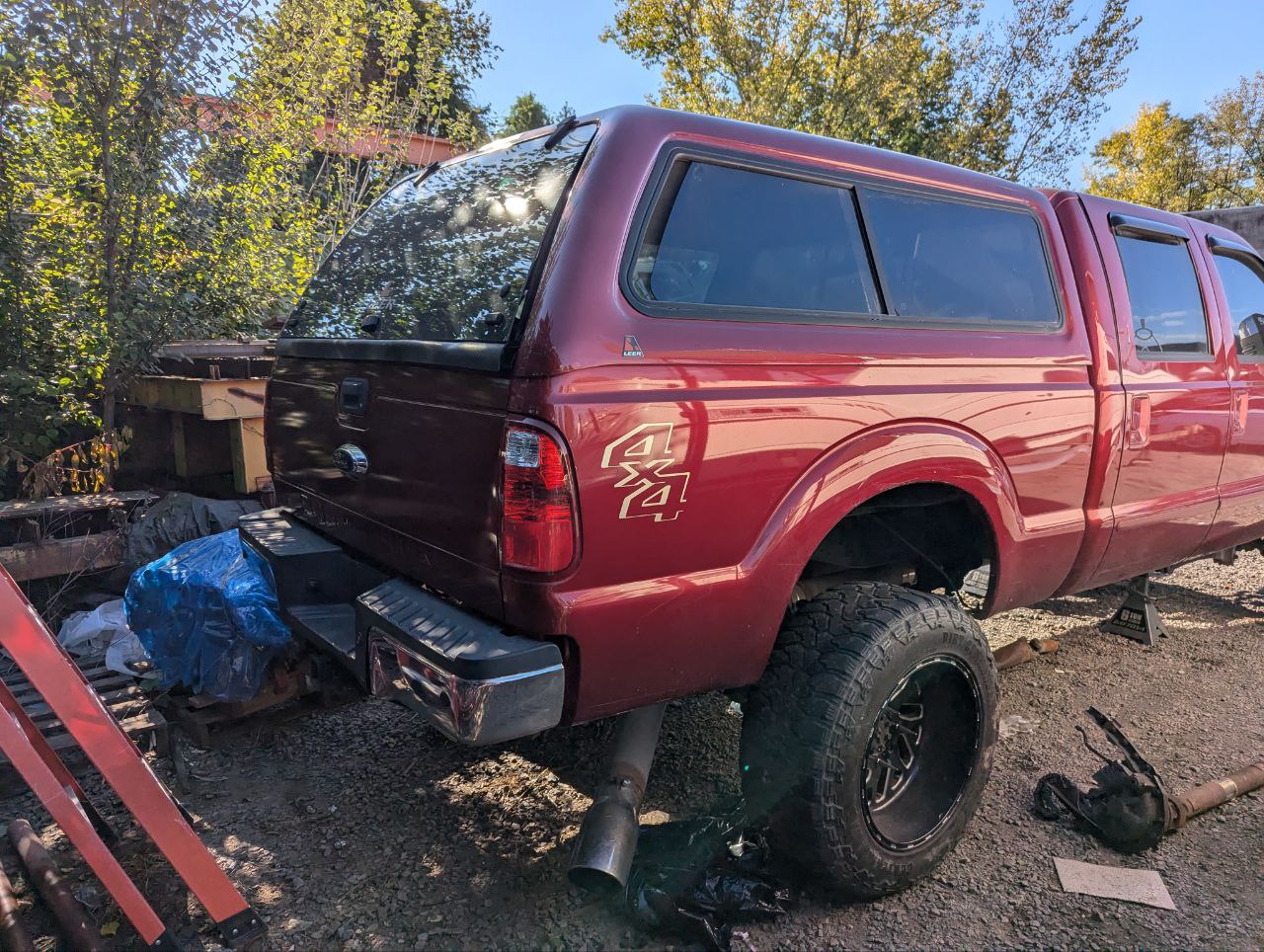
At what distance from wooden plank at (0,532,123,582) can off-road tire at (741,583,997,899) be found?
3.62m

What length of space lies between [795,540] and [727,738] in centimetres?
151

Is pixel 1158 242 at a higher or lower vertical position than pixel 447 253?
higher

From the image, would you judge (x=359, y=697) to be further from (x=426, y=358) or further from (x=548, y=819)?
(x=426, y=358)

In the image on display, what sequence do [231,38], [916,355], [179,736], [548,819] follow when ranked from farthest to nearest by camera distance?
[231,38], [179,736], [548,819], [916,355]

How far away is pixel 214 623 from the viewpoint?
301 cm

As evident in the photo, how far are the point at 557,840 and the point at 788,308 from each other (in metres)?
1.87

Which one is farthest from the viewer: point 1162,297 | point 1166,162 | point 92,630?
point 1166,162

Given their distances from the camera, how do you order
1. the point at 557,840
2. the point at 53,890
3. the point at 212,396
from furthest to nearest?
the point at 212,396, the point at 557,840, the point at 53,890

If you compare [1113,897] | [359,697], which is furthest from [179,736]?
[1113,897]

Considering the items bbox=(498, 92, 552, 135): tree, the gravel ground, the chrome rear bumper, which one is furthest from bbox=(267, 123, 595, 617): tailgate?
bbox=(498, 92, 552, 135): tree

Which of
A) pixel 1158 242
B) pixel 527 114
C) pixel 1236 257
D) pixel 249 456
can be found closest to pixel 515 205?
pixel 1158 242

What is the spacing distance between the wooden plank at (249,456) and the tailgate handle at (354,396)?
2.57 meters

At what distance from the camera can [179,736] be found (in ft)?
10.6

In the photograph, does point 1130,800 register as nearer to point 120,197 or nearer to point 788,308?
point 788,308
